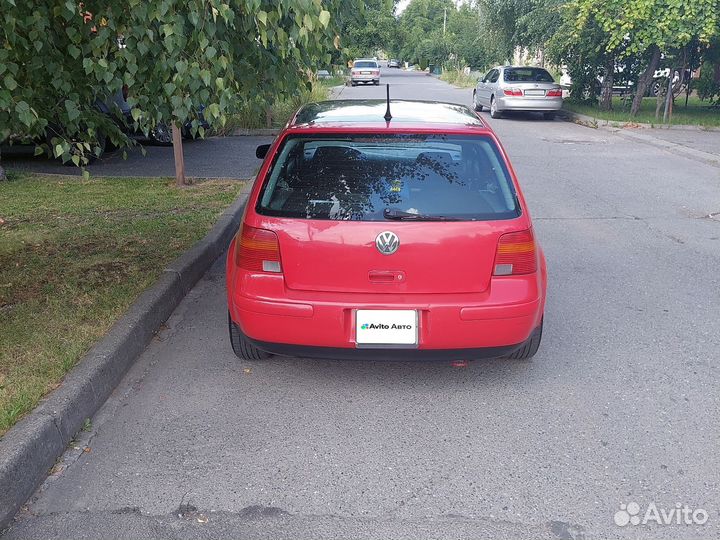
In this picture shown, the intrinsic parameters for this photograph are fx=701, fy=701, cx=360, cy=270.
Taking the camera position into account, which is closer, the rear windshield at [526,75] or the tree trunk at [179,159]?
the tree trunk at [179,159]

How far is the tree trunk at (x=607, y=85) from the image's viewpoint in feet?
69.4

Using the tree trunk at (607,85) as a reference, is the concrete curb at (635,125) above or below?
below

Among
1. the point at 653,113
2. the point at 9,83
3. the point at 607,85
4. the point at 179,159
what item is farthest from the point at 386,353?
the point at 607,85

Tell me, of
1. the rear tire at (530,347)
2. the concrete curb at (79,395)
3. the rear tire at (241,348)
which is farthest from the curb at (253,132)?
the rear tire at (530,347)

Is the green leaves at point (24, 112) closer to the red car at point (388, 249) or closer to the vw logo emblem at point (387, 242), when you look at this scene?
the red car at point (388, 249)

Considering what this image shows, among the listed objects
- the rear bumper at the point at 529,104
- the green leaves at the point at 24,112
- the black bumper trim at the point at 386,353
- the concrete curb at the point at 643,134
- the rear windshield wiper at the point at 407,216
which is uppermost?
the green leaves at the point at 24,112

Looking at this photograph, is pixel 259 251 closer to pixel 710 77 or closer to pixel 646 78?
pixel 646 78

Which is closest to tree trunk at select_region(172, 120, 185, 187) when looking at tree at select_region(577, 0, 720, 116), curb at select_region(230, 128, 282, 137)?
curb at select_region(230, 128, 282, 137)

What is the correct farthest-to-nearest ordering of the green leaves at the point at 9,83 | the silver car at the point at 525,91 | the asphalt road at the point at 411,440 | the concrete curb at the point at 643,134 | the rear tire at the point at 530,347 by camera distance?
the silver car at the point at 525,91 → the concrete curb at the point at 643,134 → the rear tire at the point at 530,347 → the green leaves at the point at 9,83 → the asphalt road at the point at 411,440

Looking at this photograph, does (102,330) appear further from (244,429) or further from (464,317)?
(464,317)

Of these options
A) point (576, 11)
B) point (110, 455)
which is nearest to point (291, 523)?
point (110, 455)

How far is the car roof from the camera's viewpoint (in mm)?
4051

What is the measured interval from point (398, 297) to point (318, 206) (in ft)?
2.19

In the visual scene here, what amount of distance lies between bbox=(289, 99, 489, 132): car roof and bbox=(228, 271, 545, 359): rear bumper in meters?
0.98
